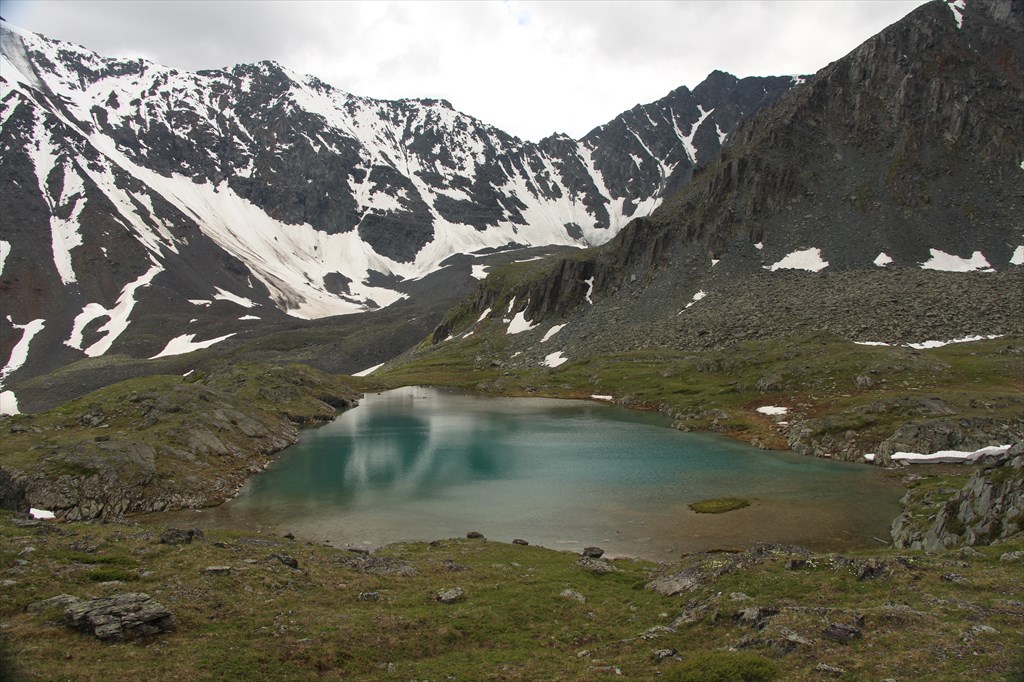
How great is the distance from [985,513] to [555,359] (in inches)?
4702

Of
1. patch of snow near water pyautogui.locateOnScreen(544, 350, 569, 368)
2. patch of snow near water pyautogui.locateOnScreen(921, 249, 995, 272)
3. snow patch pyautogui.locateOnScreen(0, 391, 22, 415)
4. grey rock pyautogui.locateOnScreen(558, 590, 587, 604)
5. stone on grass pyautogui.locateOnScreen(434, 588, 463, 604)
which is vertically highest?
patch of snow near water pyautogui.locateOnScreen(921, 249, 995, 272)

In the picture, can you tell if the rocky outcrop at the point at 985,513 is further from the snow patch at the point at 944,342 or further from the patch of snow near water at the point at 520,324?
the patch of snow near water at the point at 520,324

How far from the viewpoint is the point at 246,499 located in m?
53.2

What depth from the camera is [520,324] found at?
191m

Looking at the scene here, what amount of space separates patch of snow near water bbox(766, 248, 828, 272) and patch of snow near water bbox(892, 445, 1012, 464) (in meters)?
81.4

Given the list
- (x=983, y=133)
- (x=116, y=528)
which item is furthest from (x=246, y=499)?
(x=983, y=133)

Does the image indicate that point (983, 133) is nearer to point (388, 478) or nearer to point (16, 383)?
point (388, 478)

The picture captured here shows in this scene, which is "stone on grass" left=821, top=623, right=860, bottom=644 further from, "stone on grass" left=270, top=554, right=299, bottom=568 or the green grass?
the green grass

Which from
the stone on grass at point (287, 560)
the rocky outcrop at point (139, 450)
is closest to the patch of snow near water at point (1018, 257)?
the rocky outcrop at point (139, 450)

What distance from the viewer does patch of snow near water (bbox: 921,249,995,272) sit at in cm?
11750

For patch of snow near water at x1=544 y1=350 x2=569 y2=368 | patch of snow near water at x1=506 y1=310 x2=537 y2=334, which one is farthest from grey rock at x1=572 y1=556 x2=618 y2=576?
patch of snow near water at x1=506 y1=310 x2=537 y2=334

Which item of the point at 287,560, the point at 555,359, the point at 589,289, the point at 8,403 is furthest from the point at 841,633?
the point at 8,403

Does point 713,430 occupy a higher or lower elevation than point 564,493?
higher

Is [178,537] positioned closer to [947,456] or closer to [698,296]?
[947,456]
